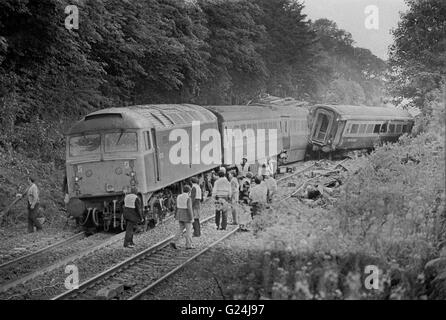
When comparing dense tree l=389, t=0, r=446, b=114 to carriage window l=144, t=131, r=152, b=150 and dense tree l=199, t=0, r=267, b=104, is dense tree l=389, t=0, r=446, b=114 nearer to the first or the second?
dense tree l=199, t=0, r=267, b=104

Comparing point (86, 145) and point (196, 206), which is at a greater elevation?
point (86, 145)

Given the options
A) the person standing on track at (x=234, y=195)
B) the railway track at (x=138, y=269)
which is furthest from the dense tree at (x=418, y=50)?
the railway track at (x=138, y=269)

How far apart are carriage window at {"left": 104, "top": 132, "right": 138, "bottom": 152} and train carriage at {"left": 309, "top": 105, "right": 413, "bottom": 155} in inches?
655

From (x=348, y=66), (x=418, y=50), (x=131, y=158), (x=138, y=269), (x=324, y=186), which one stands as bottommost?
(x=324, y=186)

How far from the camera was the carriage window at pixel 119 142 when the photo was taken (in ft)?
50.0

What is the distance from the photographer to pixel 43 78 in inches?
856

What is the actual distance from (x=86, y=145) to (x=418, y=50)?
875 inches

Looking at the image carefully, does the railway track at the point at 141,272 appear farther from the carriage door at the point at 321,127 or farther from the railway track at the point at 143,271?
the carriage door at the point at 321,127

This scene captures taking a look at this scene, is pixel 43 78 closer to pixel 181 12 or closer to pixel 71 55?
pixel 71 55

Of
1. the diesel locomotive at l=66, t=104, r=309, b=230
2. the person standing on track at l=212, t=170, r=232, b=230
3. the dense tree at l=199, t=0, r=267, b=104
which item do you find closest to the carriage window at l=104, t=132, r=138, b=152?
the diesel locomotive at l=66, t=104, r=309, b=230

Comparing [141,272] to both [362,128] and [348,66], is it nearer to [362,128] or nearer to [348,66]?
[362,128]

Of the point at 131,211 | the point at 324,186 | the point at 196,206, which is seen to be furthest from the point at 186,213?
the point at 324,186

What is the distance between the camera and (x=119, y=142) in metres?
15.3
